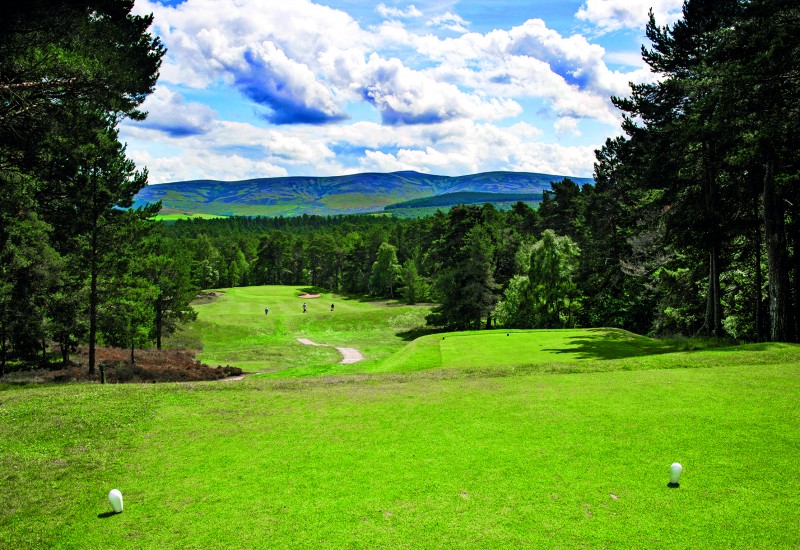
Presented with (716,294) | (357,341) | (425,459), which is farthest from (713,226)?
(357,341)

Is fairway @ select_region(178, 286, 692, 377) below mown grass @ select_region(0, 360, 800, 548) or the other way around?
below

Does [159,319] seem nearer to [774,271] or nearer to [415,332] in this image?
[415,332]

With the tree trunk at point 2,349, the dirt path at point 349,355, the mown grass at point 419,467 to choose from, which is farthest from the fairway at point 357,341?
the tree trunk at point 2,349

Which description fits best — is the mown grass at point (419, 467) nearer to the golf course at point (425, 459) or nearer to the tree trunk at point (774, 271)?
the golf course at point (425, 459)

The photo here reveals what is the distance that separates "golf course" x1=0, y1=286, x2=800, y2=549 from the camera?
7.58 meters

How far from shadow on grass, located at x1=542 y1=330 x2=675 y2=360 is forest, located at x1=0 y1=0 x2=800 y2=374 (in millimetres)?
5163

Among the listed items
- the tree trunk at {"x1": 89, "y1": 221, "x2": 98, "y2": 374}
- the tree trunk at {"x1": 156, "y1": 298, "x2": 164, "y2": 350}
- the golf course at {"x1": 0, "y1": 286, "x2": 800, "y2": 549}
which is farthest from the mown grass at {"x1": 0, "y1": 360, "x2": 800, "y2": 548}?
the tree trunk at {"x1": 156, "y1": 298, "x2": 164, "y2": 350}

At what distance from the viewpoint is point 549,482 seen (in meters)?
8.89

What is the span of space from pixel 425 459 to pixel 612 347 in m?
18.2

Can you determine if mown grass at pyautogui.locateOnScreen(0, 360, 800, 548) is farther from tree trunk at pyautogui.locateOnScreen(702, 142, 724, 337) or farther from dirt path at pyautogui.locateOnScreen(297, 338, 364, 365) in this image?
dirt path at pyautogui.locateOnScreen(297, 338, 364, 365)

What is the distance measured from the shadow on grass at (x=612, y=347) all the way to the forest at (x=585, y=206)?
516cm

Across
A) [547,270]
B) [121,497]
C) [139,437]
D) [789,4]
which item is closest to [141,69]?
[139,437]

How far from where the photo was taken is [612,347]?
2492cm

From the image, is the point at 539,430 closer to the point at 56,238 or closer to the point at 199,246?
the point at 56,238
